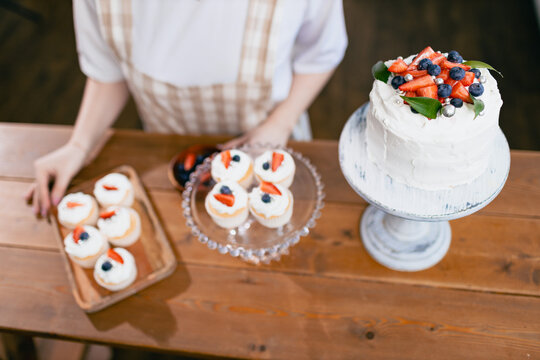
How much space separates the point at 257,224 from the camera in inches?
47.3

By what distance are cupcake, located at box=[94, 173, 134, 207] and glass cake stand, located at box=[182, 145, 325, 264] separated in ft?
0.68

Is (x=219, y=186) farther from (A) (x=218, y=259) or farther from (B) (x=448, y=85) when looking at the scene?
(B) (x=448, y=85)

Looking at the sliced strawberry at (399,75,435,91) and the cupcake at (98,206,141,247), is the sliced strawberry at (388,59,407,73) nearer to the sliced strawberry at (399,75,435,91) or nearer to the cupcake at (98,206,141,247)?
the sliced strawberry at (399,75,435,91)

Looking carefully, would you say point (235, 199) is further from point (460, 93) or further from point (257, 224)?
point (460, 93)

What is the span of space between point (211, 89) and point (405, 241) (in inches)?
31.2

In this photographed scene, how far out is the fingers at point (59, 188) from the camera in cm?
137

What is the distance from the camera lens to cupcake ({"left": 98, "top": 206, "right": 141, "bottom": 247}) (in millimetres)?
1215

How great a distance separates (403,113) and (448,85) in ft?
0.35

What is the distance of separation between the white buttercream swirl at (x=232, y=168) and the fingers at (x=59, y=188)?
530mm

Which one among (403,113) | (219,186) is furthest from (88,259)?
(403,113)

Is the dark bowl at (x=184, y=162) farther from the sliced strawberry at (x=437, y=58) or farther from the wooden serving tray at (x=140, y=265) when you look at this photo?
the sliced strawberry at (x=437, y=58)

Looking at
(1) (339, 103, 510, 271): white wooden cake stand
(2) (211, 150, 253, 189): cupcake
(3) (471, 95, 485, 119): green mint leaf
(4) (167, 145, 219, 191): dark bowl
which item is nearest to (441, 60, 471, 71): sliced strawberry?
(3) (471, 95, 485, 119): green mint leaf

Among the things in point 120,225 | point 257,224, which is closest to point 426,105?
point 257,224

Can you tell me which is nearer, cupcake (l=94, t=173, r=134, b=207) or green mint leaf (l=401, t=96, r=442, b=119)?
green mint leaf (l=401, t=96, r=442, b=119)
